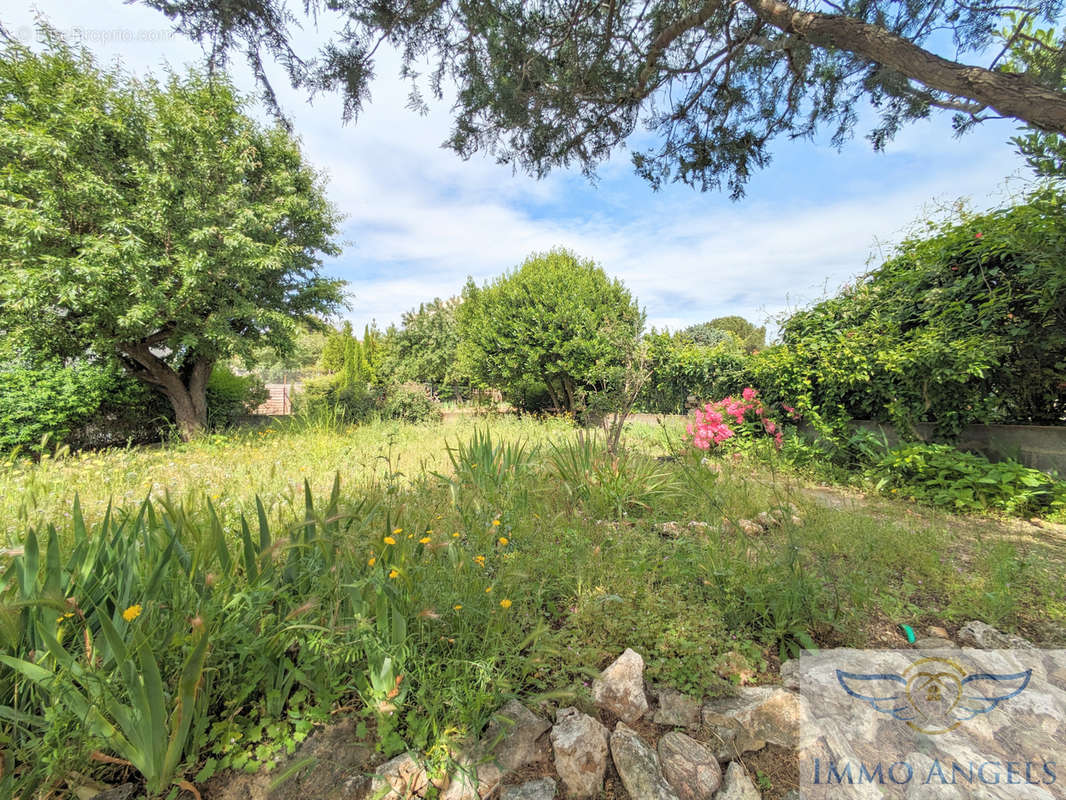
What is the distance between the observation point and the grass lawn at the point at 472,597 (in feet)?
3.97

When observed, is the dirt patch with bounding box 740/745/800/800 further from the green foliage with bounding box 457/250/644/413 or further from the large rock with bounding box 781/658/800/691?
the green foliage with bounding box 457/250/644/413

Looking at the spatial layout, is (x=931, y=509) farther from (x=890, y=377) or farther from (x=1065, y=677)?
(x=1065, y=677)

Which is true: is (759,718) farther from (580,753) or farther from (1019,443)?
(1019,443)

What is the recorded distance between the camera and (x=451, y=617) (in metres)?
1.53

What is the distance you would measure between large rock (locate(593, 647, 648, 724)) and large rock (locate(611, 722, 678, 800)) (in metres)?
0.07

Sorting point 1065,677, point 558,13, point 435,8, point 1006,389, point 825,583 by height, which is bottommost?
point 1065,677

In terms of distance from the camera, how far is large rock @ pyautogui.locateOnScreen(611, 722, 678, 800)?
1.12m

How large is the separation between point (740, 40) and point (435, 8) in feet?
8.53

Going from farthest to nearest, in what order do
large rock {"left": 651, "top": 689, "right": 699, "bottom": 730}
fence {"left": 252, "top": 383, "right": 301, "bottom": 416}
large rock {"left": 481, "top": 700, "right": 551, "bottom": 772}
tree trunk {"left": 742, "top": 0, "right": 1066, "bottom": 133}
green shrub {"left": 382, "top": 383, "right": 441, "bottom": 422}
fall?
fence {"left": 252, "top": 383, "right": 301, "bottom": 416}
green shrub {"left": 382, "top": 383, "right": 441, "bottom": 422}
tree trunk {"left": 742, "top": 0, "right": 1066, "bottom": 133}
large rock {"left": 651, "top": 689, "right": 699, "bottom": 730}
large rock {"left": 481, "top": 700, "right": 551, "bottom": 772}

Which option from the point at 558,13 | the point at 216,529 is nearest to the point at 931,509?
the point at 216,529

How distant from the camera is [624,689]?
1.38 metres

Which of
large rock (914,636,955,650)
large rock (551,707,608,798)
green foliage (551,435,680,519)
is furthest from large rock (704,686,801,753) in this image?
green foliage (551,435,680,519)

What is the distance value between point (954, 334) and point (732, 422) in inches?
98.1

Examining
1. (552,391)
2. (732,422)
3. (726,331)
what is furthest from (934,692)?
(726,331)
